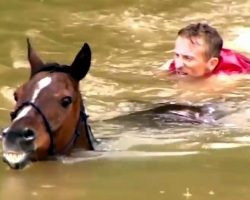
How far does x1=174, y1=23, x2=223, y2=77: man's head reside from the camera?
23.6 feet

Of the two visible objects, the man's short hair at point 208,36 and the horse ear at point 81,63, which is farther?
the man's short hair at point 208,36

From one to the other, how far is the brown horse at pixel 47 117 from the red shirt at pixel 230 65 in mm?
2512

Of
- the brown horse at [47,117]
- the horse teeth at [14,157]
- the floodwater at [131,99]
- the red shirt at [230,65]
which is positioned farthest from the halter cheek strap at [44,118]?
the red shirt at [230,65]

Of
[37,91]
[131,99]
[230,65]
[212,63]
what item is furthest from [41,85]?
[230,65]

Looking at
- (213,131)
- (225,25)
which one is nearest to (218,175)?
(213,131)

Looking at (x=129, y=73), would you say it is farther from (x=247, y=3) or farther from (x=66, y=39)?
(x=247, y=3)

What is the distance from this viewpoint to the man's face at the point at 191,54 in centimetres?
719

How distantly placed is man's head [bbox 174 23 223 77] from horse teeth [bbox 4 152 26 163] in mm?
2893

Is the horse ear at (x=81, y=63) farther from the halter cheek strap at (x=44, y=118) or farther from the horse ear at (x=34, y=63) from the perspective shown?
the halter cheek strap at (x=44, y=118)

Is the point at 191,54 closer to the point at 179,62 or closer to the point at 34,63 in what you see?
the point at 179,62

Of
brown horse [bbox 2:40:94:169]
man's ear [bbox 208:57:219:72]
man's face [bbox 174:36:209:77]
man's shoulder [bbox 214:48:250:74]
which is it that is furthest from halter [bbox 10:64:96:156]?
man's shoulder [bbox 214:48:250:74]

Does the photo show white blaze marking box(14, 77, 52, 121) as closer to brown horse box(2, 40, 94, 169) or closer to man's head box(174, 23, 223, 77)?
brown horse box(2, 40, 94, 169)

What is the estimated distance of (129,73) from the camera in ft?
27.1

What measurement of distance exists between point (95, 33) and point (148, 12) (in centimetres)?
126
